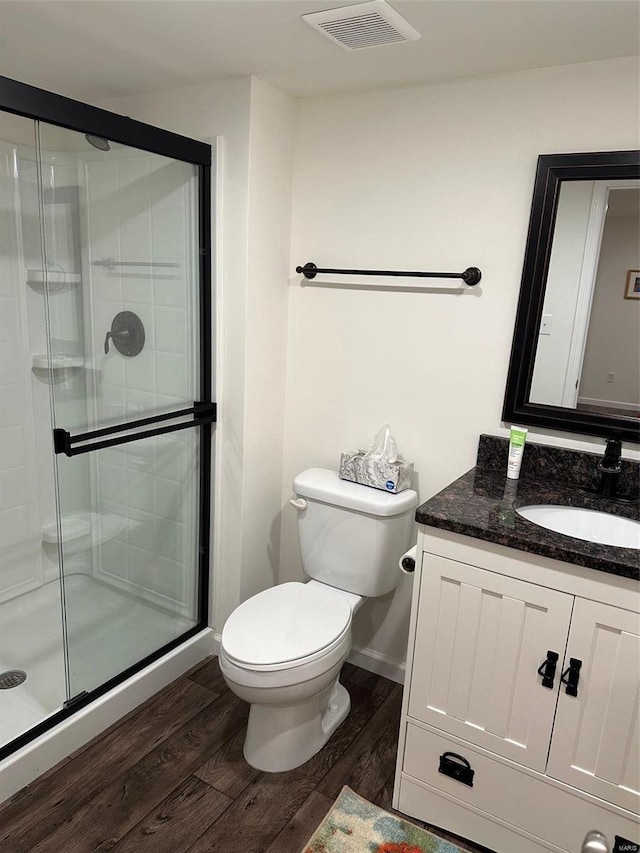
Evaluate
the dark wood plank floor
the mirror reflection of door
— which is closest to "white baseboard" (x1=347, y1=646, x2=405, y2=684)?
the dark wood plank floor

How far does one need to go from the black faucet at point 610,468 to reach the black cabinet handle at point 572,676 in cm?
55

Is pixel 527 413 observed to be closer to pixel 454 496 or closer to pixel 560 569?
pixel 454 496

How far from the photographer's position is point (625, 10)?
143 cm

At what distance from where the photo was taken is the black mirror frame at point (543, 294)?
1762 mm

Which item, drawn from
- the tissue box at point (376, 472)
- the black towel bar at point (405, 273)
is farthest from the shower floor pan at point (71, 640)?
the black towel bar at point (405, 273)

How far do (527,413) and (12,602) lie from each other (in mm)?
2154

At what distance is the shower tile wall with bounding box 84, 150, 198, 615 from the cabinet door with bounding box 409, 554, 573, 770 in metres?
1.10

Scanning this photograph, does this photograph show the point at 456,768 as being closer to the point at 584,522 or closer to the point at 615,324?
the point at 584,522

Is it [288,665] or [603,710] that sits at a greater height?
[603,710]

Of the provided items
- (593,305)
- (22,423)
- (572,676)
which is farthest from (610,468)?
(22,423)

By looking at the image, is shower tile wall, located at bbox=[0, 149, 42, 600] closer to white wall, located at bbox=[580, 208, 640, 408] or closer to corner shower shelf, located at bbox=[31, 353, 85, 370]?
corner shower shelf, located at bbox=[31, 353, 85, 370]

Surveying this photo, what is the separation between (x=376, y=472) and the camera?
84.9 inches

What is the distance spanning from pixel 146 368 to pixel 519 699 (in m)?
1.56

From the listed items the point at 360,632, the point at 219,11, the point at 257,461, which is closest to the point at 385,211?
the point at 219,11
